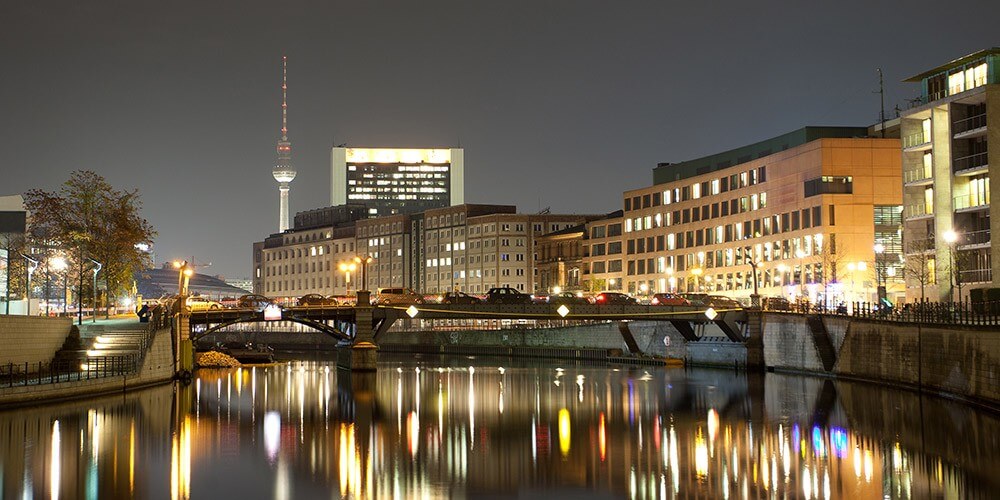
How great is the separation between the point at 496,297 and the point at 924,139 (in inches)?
1473

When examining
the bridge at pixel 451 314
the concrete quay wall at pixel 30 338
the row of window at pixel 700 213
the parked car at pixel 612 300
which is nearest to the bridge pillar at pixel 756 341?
the bridge at pixel 451 314

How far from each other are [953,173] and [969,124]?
12.9 ft

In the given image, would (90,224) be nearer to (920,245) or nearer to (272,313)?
(272,313)

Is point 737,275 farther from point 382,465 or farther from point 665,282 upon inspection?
point 382,465

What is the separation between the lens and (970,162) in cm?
9512

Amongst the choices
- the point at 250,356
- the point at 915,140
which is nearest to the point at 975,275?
the point at 915,140

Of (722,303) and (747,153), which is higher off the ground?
(747,153)

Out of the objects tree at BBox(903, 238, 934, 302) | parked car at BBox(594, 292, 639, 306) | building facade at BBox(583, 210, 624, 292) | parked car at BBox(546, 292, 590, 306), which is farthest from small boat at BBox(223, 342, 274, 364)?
tree at BBox(903, 238, 934, 302)

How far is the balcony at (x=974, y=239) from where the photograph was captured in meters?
94.1

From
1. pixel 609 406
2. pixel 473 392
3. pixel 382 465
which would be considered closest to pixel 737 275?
pixel 473 392

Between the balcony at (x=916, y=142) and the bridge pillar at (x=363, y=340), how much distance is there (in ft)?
148

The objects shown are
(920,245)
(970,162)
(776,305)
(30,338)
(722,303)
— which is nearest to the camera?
(30,338)

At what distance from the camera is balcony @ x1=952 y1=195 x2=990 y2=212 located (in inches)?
3693

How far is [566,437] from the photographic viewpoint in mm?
54469
